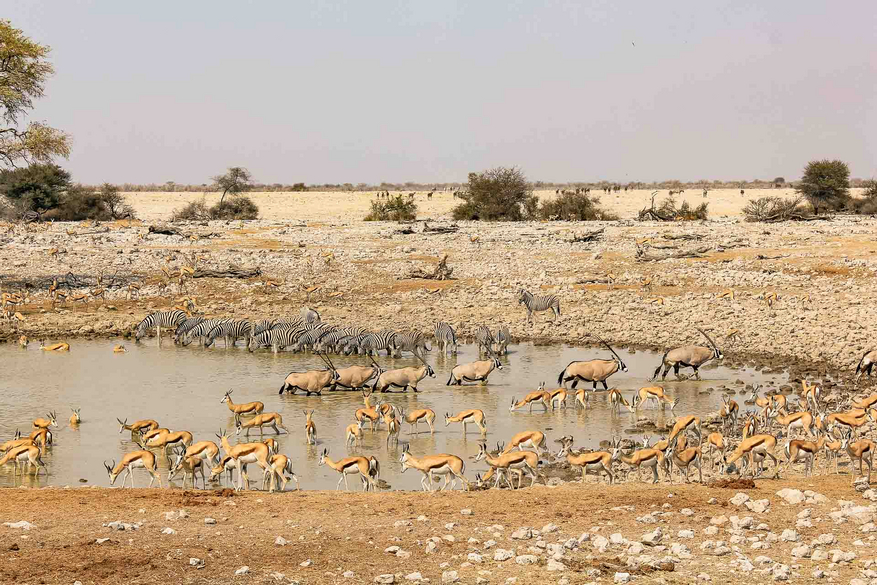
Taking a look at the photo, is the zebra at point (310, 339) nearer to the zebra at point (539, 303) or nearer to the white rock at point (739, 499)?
the zebra at point (539, 303)

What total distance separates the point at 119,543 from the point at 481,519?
305 centimetres

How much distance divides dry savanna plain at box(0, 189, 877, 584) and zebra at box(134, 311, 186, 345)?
54cm

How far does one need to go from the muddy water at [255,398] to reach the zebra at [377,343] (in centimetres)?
39

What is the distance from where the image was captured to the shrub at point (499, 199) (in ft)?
152

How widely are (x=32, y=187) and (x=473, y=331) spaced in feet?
109

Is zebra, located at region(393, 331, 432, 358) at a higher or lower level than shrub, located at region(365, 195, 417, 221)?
lower

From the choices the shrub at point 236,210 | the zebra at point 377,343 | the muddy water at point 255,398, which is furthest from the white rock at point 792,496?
the shrub at point 236,210

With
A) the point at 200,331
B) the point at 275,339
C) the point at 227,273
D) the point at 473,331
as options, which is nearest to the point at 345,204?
the point at 227,273

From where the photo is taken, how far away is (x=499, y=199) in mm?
46500

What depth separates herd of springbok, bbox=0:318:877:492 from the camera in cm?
1097

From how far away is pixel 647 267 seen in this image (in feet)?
95.3

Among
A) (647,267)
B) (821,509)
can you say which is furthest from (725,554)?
(647,267)

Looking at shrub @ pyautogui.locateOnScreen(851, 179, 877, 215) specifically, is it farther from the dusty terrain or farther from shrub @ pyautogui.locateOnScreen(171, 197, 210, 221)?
shrub @ pyautogui.locateOnScreen(171, 197, 210, 221)

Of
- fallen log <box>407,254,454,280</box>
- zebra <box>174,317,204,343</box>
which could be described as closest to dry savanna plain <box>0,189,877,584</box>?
fallen log <box>407,254,454,280</box>
